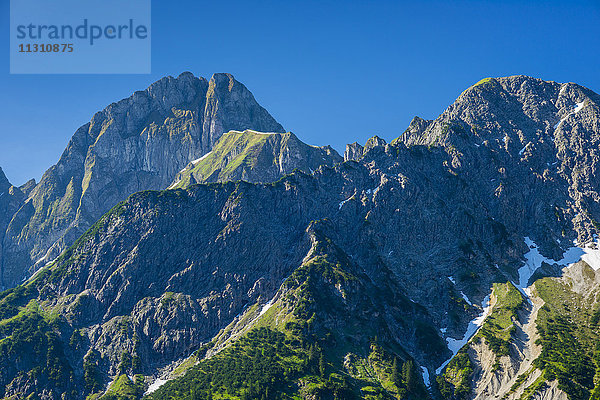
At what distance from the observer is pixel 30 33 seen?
597 feet

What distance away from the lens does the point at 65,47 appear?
17762cm

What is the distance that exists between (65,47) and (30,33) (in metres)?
15.8
